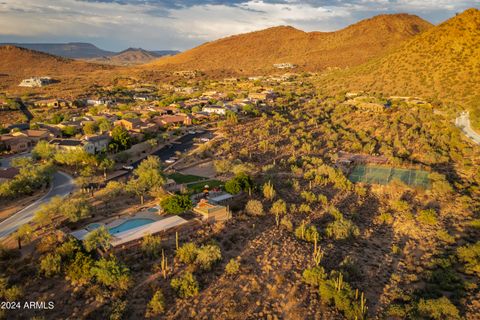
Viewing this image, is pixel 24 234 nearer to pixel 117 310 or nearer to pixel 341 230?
pixel 117 310

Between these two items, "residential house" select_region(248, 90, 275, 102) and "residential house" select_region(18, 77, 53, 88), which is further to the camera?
"residential house" select_region(18, 77, 53, 88)

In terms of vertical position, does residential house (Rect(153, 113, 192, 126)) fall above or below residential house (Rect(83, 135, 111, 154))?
above

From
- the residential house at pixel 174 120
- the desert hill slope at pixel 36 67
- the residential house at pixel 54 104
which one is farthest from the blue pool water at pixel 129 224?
the desert hill slope at pixel 36 67

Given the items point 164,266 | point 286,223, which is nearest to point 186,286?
point 164,266

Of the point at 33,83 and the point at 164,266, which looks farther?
the point at 33,83

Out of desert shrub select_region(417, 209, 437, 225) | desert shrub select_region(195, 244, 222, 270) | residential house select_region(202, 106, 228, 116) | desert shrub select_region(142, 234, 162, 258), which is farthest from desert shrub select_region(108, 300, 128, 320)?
residential house select_region(202, 106, 228, 116)

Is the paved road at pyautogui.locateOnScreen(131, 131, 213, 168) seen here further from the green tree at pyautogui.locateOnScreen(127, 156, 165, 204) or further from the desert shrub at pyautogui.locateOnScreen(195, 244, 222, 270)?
the desert shrub at pyautogui.locateOnScreen(195, 244, 222, 270)
